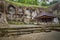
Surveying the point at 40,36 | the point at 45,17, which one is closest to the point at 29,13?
the point at 45,17

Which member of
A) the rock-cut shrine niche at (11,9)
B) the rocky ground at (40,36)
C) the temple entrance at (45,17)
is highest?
the rock-cut shrine niche at (11,9)

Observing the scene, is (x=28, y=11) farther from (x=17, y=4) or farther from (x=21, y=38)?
(x=21, y=38)

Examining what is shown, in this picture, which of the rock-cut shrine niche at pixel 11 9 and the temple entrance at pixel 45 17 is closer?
the rock-cut shrine niche at pixel 11 9

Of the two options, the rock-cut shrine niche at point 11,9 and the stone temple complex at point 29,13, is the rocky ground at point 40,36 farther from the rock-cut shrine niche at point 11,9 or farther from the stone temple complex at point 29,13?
the rock-cut shrine niche at point 11,9

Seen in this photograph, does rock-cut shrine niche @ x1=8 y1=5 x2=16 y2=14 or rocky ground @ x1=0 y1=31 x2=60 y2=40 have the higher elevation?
rock-cut shrine niche @ x1=8 y1=5 x2=16 y2=14

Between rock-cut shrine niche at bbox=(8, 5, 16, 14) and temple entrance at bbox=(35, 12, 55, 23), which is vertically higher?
rock-cut shrine niche at bbox=(8, 5, 16, 14)

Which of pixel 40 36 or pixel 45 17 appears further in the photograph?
pixel 45 17

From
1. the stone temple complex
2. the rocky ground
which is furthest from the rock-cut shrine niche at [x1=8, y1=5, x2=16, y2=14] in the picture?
the rocky ground

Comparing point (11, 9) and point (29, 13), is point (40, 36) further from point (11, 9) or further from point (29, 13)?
point (11, 9)

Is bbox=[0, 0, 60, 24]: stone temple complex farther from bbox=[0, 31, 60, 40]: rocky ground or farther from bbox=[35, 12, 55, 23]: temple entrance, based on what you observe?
bbox=[0, 31, 60, 40]: rocky ground

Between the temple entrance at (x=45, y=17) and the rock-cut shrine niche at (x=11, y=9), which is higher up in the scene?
the rock-cut shrine niche at (x=11, y=9)

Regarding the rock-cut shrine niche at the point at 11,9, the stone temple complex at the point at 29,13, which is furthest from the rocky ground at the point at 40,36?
the rock-cut shrine niche at the point at 11,9

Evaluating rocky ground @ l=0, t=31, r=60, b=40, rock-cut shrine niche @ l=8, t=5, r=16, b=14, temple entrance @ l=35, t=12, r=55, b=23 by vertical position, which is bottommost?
rocky ground @ l=0, t=31, r=60, b=40

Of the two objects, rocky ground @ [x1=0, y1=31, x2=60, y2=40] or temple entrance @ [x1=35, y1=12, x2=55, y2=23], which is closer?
rocky ground @ [x1=0, y1=31, x2=60, y2=40]
